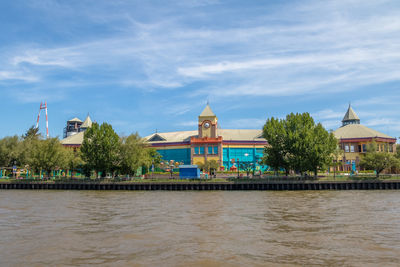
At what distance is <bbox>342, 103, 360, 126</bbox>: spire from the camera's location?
112 meters

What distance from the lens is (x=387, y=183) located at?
204 feet

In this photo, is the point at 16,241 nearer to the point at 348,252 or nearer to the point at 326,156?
the point at 348,252

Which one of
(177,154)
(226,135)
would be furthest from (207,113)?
(177,154)

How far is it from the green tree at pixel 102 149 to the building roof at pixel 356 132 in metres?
60.7

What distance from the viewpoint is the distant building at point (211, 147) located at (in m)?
97.1

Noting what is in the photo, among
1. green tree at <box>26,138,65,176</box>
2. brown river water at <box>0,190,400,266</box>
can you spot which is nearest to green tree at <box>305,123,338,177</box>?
brown river water at <box>0,190,400,266</box>

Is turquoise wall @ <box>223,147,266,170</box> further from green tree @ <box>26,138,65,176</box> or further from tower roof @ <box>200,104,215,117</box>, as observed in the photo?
green tree @ <box>26,138,65,176</box>

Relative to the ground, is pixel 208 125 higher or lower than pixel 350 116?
lower

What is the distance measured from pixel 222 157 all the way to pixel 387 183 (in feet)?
145

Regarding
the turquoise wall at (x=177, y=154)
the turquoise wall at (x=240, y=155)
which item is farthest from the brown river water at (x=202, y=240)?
the turquoise wall at (x=177, y=154)

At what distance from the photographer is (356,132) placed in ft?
325

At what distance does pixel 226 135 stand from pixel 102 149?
3914 cm

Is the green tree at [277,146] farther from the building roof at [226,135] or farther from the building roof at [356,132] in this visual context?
the building roof at [356,132]

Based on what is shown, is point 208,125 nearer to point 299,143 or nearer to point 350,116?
point 299,143
